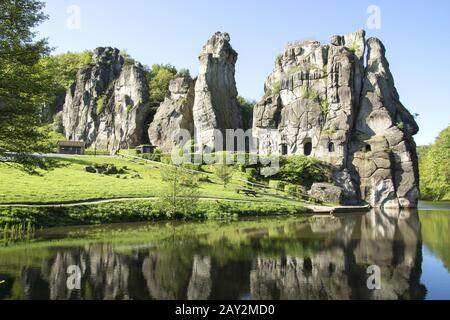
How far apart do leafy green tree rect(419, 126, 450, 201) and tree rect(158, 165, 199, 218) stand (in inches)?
A: 2557

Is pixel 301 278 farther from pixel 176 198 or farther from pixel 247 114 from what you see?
pixel 247 114

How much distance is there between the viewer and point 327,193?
60.1 metres

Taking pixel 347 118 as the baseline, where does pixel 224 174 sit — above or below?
below

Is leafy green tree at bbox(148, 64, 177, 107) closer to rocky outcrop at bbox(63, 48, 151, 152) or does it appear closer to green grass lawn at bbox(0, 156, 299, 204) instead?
rocky outcrop at bbox(63, 48, 151, 152)

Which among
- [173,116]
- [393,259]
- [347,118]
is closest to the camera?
[393,259]

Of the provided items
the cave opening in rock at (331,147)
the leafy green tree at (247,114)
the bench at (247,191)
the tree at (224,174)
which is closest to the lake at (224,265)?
the bench at (247,191)

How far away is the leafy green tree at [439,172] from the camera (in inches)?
3300

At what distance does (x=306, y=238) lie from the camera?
27.7m

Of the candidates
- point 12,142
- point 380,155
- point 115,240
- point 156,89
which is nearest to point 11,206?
point 12,142

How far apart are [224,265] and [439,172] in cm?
8170

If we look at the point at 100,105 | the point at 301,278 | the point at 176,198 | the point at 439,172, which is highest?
the point at 100,105

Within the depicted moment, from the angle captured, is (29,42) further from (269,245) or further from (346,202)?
(346,202)

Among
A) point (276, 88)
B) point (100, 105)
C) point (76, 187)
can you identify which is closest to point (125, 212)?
point (76, 187)
